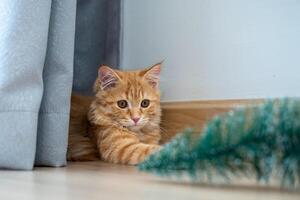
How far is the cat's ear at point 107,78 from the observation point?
→ 1.46m

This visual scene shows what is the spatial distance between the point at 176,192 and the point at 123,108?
859 millimetres

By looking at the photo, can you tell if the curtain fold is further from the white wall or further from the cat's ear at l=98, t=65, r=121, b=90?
the white wall

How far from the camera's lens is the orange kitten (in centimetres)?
141

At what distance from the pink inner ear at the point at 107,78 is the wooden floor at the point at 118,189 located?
0.59 m

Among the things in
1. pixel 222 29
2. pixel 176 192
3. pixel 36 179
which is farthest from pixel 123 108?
pixel 176 192

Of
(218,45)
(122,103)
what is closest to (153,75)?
(122,103)

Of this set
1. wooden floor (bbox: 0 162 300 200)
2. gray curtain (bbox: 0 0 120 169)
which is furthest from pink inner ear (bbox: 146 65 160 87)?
wooden floor (bbox: 0 162 300 200)

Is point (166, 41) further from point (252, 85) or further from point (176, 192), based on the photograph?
point (176, 192)

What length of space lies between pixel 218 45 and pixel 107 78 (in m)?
0.37

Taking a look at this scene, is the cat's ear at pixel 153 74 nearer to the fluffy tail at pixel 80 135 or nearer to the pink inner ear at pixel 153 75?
the pink inner ear at pixel 153 75

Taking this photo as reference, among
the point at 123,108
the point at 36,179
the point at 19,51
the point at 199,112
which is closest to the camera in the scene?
the point at 36,179

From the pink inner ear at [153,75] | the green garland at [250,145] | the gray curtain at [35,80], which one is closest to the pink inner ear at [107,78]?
the pink inner ear at [153,75]

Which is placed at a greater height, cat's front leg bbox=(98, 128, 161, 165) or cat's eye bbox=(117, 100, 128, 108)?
cat's eye bbox=(117, 100, 128, 108)

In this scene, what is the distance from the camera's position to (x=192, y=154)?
2.11 feet
